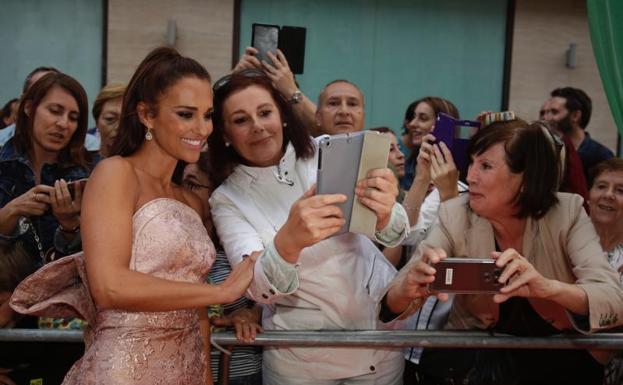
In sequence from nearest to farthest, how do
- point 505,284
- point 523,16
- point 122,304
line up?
point 122,304
point 505,284
point 523,16

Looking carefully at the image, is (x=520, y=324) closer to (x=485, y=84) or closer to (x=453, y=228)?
(x=453, y=228)

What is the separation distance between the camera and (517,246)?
8.36ft

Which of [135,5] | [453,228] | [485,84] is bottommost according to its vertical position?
[453,228]

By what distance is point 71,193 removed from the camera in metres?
2.69

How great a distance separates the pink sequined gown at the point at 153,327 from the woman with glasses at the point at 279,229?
0.21 metres

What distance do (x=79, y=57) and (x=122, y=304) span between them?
6.13m

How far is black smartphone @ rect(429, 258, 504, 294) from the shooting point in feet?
7.07

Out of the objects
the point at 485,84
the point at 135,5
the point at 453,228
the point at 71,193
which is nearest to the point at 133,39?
the point at 135,5

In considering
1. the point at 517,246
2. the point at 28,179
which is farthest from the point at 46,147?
the point at 517,246

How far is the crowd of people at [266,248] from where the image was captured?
2043 mm

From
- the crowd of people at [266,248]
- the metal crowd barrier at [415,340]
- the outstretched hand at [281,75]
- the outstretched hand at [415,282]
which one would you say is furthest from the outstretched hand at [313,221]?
the outstretched hand at [281,75]

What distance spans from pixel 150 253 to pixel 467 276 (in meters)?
0.95

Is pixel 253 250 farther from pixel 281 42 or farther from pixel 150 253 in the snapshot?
pixel 281 42

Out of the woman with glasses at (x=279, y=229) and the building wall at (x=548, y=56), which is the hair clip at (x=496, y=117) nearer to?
the woman with glasses at (x=279, y=229)
